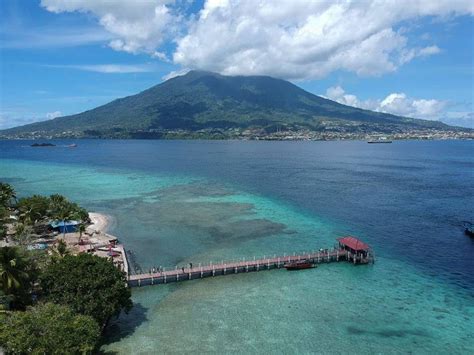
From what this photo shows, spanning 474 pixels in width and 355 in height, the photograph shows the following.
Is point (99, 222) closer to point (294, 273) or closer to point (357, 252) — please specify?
point (294, 273)

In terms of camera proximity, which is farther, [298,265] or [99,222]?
[99,222]

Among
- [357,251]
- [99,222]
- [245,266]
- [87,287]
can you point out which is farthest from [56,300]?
[99,222]

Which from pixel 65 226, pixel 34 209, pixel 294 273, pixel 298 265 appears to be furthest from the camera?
pixel 34 209

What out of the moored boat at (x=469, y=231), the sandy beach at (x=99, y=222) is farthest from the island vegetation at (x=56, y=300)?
the moored boat at (x=469, y=231)

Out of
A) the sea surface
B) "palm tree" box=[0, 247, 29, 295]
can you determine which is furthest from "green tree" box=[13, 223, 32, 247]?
the sea surface

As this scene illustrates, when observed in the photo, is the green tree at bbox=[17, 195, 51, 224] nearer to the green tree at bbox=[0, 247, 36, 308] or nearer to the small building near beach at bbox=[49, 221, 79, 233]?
the small building near beach at bbox=[49, 221, 79, 233]

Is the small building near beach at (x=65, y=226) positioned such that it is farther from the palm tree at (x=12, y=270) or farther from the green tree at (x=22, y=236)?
the palm tree at (x=12, y=270)
